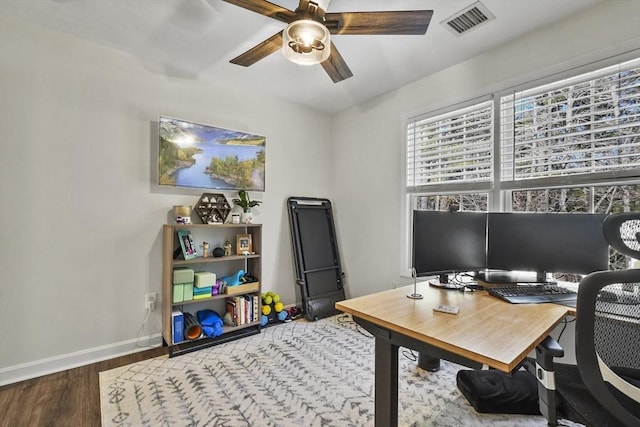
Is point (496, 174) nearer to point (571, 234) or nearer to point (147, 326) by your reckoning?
point (571, 234)

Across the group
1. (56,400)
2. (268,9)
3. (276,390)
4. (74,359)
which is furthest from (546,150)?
(74,359)

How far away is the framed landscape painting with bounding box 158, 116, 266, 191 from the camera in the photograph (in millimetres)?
2781

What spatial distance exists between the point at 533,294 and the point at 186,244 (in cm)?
273

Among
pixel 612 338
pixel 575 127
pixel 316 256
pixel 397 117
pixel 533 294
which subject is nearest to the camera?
pixel 612 338

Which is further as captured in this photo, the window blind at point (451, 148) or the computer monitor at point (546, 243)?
the window blind at point (451, 148)

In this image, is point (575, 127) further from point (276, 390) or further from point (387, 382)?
point (276, 390)

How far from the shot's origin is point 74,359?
2.39m

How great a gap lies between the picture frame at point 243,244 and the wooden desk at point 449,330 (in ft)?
5.82

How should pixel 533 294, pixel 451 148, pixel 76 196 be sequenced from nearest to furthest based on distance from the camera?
pixel 533 294
pixel 76 196
pixel 451 148

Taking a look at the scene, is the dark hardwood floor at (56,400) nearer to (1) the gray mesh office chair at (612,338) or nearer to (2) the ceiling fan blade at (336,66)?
(1) the gray mesh office chair at (612,338)

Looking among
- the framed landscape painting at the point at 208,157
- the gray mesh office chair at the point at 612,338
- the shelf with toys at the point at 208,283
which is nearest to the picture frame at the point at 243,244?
the shelf with toys at the point at 208,283

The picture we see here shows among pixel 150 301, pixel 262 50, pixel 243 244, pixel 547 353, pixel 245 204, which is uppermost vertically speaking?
pixel 262 50

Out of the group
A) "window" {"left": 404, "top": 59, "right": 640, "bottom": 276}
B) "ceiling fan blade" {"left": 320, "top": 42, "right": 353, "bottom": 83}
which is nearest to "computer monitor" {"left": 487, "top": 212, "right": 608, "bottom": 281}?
"window" {"left": 404, "top": 59, "right": 640, "bottom": 276}

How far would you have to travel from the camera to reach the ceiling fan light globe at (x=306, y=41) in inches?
66.2
